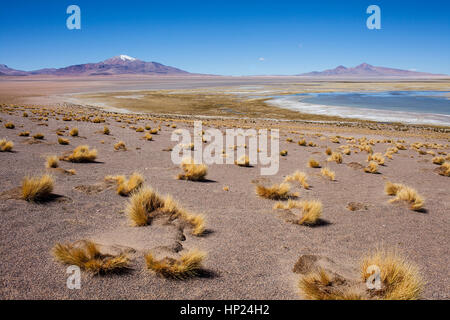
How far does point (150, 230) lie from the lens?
16.3ft

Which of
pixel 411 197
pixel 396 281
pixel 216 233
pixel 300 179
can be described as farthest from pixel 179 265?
pixel 411 197

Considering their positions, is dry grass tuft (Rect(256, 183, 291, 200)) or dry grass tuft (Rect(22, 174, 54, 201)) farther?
dry grass tuft (Rect(256, 183, 291, 200))

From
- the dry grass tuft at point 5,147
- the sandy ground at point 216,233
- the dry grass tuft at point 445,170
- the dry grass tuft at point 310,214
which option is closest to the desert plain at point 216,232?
the sandy ground at point 216,233

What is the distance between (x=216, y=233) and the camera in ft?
16.9

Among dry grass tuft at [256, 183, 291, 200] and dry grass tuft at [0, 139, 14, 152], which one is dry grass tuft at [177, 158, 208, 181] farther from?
dry grass tuft at [0, 139, 14, 152]

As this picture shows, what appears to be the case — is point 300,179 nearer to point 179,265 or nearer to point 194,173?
point 194,173

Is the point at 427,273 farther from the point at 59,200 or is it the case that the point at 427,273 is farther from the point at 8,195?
the point at 8,195

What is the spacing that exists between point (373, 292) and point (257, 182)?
600cm

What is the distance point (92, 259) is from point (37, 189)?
302cm

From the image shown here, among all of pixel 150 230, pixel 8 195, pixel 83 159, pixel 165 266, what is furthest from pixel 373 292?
pixel 83 159

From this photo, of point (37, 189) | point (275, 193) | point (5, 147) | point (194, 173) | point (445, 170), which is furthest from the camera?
point (445, 170)

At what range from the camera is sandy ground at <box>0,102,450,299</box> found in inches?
135

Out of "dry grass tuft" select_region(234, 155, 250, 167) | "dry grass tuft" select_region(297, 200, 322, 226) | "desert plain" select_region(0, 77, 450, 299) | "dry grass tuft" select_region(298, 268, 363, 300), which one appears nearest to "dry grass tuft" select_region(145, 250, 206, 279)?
"desert plain" select_region(0, 77, 450, 299)

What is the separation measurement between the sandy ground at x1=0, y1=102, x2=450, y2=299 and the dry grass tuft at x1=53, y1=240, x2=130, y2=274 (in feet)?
0.35
